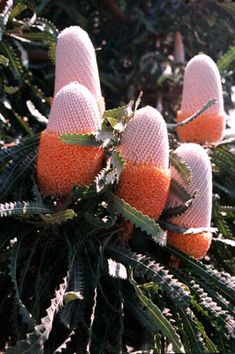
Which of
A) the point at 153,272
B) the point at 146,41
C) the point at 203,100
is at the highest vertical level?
the point at 203,100

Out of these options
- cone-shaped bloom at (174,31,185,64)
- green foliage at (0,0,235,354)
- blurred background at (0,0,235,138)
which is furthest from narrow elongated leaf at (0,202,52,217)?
cone-shaped bloom at (174,31,185,64)

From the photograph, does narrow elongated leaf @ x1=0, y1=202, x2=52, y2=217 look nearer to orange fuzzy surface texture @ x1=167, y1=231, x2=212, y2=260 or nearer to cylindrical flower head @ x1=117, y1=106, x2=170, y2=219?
cylindrical flower head @ x1=117, y1=106, x2=170, y2=219

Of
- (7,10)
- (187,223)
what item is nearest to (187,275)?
(187,223)

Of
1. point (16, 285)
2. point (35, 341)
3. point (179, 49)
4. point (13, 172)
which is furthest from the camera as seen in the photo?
point (179, 49)

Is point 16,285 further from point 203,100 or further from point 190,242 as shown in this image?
point 203,100

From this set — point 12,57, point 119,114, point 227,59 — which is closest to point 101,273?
point 119,114

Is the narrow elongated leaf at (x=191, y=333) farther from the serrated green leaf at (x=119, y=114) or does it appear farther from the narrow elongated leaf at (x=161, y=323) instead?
the serrated green leaf at (x=119, y=114)
